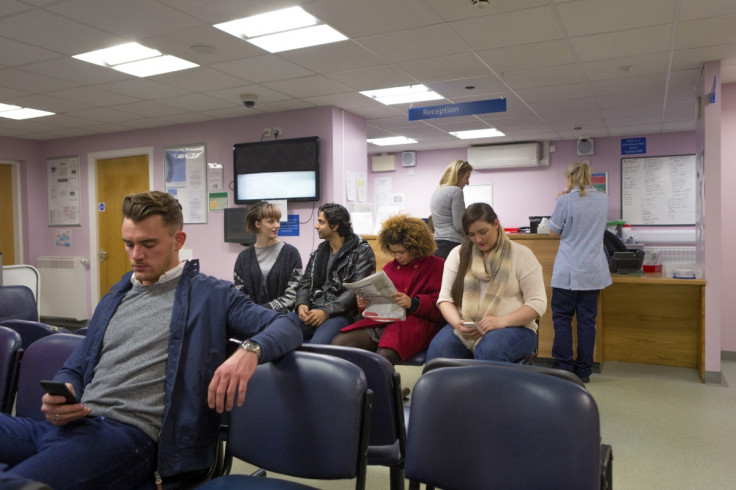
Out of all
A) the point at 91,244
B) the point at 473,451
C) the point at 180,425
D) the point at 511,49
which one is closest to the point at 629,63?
the point at 511,49

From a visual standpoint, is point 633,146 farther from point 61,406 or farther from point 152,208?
point 61,406

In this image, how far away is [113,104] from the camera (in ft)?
18.1

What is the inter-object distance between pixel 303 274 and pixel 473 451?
7.63 ft

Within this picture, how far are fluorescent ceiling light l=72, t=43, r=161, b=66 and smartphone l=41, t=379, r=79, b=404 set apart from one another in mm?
3101

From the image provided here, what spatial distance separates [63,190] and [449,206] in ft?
19.4

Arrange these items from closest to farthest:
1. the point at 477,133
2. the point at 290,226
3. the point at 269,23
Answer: the point at 269,23
the point at 290,226
the point at 477,133

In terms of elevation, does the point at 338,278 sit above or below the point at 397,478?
above

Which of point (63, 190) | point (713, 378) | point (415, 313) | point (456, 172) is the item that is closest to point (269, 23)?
point (456, 172)

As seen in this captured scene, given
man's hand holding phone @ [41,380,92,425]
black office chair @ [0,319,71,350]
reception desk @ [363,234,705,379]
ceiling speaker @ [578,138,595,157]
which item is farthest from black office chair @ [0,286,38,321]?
ceiling speaker @ [578,138,595,157]

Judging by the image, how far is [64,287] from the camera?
744 cm

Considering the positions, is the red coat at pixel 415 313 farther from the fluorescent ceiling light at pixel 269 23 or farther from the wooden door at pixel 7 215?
the wooden door at pixel 7 215

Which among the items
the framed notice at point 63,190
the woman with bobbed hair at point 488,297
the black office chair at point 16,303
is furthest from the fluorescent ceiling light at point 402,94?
the framed notice at point 63,190

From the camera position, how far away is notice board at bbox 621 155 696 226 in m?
7.74

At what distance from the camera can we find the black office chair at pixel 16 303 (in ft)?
10.8
